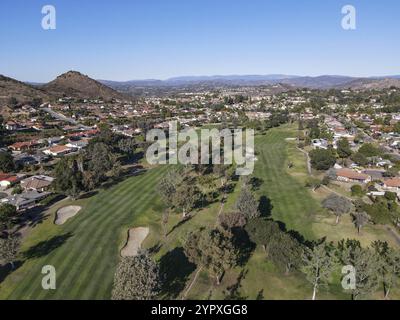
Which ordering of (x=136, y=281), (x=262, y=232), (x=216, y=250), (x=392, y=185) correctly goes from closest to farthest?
(x=136, y=281) < (x=216, y=250) < (x=262, y=232) < (x=392, y=185)

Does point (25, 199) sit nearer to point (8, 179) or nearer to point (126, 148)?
point (8, 179)

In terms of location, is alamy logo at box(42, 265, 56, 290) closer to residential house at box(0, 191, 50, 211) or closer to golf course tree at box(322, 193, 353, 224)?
residential house at box(0, 191, 50, 211)

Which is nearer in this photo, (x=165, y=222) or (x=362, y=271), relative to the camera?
(x=362, y=271)

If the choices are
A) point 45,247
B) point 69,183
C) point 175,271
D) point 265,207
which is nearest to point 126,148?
point 69,183

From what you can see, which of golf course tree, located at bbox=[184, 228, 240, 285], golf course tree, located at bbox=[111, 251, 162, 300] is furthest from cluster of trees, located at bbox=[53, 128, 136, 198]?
golf course tree, located at bbox=[111, 251, 162, 300]
